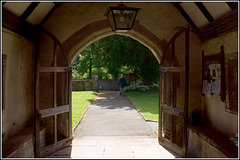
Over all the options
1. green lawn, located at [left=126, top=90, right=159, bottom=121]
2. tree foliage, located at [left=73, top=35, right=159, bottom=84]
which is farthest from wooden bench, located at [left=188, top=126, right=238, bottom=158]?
Result: tree foliage, located at [left=73, top=35, right=159, bottom=84]

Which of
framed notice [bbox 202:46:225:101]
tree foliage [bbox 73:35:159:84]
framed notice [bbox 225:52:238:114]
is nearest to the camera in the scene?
framed notice [bbox 225:52:238:114]

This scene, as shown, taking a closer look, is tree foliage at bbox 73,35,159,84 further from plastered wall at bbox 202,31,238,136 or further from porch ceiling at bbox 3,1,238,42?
plastered wall at bbox 202,31,238,136

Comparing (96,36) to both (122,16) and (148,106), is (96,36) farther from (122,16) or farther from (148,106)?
(148,106)

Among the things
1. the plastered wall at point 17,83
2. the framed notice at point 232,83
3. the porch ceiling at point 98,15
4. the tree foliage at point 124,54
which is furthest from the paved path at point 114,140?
the tree foliage at point 124,54

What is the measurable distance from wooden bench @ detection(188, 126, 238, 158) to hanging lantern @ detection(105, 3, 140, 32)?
258 centimetres

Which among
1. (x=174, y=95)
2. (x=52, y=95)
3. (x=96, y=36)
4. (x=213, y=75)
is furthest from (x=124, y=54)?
(x=213, y=75)

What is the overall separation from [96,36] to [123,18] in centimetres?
208

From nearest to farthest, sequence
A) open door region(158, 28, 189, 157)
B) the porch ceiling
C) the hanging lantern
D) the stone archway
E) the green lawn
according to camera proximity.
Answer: the hanging lantern, the porch ceiling, open door region(158, 28, 189, 157), the stone archway, the green lawn

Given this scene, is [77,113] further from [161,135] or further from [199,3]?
[199,3]

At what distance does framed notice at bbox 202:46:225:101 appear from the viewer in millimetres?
4439

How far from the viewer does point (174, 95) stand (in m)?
5.50

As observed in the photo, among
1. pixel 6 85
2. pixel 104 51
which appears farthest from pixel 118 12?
pixel 104 51

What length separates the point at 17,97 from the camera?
4.66 m

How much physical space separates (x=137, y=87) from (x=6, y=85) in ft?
59.2
